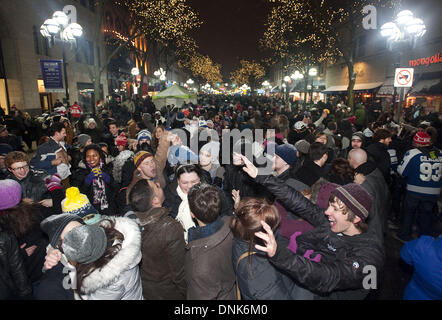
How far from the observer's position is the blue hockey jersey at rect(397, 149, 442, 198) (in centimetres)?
523

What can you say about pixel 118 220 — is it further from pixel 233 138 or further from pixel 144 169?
pixel 233 138

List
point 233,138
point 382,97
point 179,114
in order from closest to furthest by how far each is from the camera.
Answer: point 233,138, point 179,114, point 382,97

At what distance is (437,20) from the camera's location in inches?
768

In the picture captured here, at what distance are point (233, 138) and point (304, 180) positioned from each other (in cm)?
278

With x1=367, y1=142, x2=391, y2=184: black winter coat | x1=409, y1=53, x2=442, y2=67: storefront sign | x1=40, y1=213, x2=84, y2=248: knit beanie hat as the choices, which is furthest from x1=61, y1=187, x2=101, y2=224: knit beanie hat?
x1=409, y1=53, x2=442, y2=67: storefront sign

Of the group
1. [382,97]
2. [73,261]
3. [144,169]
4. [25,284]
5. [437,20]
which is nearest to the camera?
[73,261]

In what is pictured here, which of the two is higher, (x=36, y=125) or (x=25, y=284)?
(x=36, y=125)

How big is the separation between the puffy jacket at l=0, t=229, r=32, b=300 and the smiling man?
88.5 inches

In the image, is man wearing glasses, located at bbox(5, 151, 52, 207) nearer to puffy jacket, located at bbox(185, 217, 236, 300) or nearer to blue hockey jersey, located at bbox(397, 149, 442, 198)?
puffy jacket, located at bbox(185, 217, 236, 300)

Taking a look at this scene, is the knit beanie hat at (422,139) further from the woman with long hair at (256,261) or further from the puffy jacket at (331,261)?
the woman with long hair at (256,261)

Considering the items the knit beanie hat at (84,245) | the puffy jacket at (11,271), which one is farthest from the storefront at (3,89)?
the knit beanie hat at (84,245)

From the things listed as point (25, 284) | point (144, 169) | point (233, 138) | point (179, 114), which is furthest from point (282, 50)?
point (25, 284)

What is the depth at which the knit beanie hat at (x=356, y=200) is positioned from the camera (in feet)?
7.89

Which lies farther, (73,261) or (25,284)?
(25,284)
